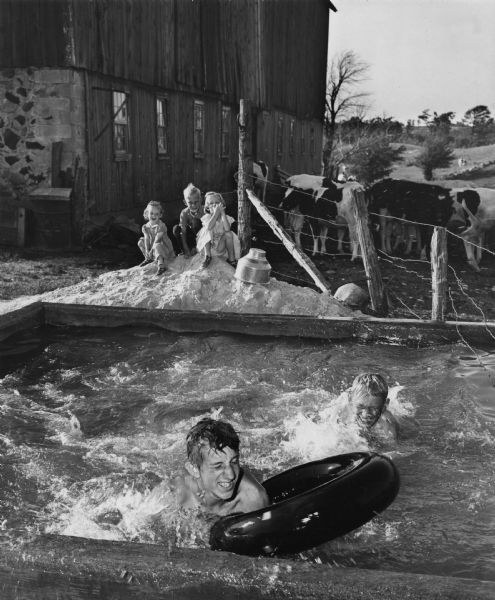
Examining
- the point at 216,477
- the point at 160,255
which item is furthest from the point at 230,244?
the point at 216,477

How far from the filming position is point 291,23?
89.2ft

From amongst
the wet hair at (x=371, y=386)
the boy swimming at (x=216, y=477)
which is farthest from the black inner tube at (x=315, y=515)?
the wet hair at (x=371, y=386)

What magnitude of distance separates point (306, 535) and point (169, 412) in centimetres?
297

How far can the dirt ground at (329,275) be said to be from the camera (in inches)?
434

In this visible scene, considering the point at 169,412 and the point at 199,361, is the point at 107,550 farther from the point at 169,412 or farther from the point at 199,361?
the point at 199,361

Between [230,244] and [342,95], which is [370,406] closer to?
[230,244]

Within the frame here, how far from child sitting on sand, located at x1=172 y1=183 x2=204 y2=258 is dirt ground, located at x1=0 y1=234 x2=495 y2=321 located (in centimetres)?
176

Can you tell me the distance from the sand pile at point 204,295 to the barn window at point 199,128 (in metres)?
11.0

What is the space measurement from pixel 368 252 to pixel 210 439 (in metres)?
6.36

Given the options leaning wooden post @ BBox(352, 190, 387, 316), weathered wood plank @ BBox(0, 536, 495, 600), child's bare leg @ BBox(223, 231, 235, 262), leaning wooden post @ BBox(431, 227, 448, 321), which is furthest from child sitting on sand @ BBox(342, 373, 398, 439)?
child's bare leg @ BBox(223, 231, 235, 262)

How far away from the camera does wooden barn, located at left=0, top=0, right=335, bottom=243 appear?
548 inches

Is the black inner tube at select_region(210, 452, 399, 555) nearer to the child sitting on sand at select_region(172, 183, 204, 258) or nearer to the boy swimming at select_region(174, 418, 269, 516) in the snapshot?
the boy swimming at select_region(174, 418, 269, 516)

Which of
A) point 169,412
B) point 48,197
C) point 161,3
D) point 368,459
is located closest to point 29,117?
point 48,197

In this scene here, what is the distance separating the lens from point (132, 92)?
1633cm
